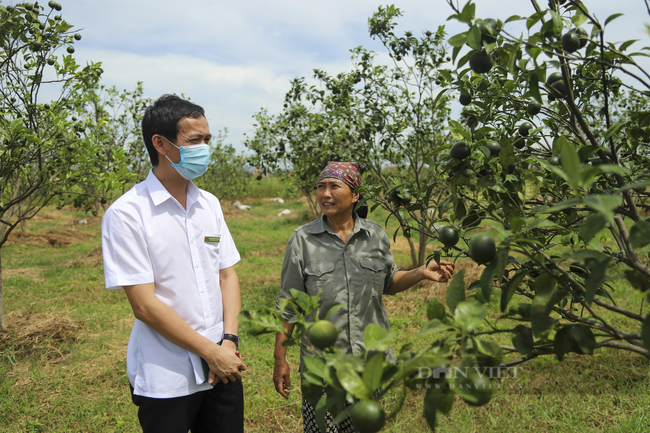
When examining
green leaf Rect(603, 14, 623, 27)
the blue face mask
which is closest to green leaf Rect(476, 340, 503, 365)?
green leaf Rect(603, 14, 623, 27)

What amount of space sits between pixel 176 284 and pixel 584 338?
4.29 feet

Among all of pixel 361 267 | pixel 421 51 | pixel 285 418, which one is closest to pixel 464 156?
pixel 361 267

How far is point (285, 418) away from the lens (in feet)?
9.43

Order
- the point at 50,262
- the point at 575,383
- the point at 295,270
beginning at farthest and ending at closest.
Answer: the point at 50,262
the point at 575,383
the point at 295,270

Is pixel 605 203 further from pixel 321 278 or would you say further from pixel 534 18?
pixel 321 278

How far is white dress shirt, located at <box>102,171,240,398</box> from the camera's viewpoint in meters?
1.52

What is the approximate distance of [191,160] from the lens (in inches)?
70.3

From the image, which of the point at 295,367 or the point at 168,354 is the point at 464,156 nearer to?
the point at 168,354

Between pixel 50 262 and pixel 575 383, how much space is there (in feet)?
26.6

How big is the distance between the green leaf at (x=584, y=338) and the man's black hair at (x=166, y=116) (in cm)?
152

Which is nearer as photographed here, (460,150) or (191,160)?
(460,150)

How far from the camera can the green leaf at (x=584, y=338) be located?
77 centimetres

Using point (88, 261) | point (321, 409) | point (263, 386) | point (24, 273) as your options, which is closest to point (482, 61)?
point (321, 409)

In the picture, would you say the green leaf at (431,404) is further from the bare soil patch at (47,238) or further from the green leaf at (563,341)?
the bare soil patch at (47,238)
